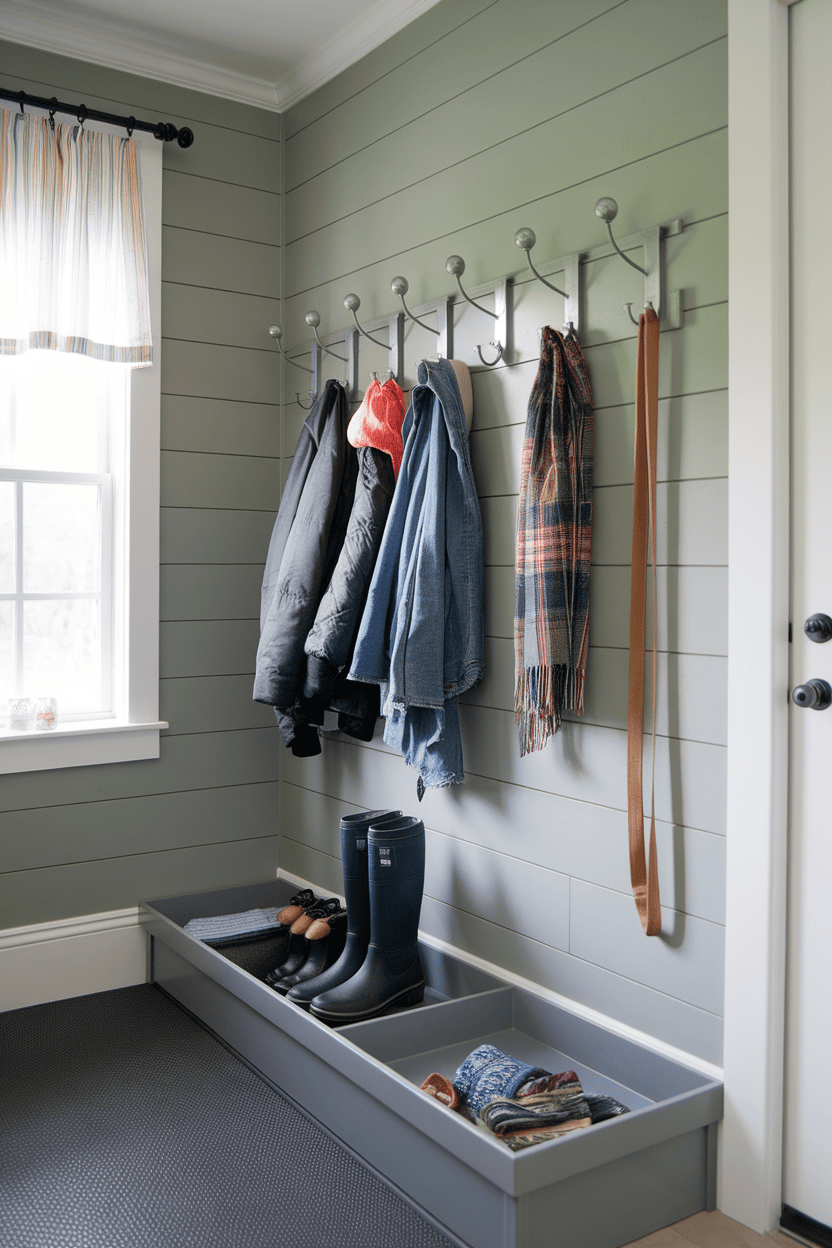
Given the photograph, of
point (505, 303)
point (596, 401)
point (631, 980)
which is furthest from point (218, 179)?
point (631, 980)

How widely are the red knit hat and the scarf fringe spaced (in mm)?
678

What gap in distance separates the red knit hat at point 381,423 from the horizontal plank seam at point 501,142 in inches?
22.0

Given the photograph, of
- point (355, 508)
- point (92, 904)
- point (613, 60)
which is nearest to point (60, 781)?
point (92, 904)

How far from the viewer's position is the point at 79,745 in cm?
278

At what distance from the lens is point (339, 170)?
2.85m

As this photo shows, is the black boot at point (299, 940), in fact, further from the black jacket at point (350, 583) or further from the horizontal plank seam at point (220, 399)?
the horizontal plank seam at point (220, 399)

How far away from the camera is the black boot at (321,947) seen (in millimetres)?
2461

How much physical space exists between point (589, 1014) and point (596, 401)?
4.23 ft

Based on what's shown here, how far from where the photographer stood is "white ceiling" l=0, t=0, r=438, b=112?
261cm

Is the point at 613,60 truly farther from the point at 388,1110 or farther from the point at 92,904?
the point at 92,904

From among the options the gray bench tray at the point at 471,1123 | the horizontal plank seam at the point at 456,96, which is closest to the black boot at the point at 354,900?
the gray bench tray at the point at 471,1123

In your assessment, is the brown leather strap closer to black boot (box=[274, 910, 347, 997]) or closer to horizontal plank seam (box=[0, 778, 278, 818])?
black boot (box=[274, 910, 347, 997])

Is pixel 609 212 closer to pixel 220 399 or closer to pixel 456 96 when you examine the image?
pixel 456 96

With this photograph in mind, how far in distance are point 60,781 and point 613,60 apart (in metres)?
2.25
